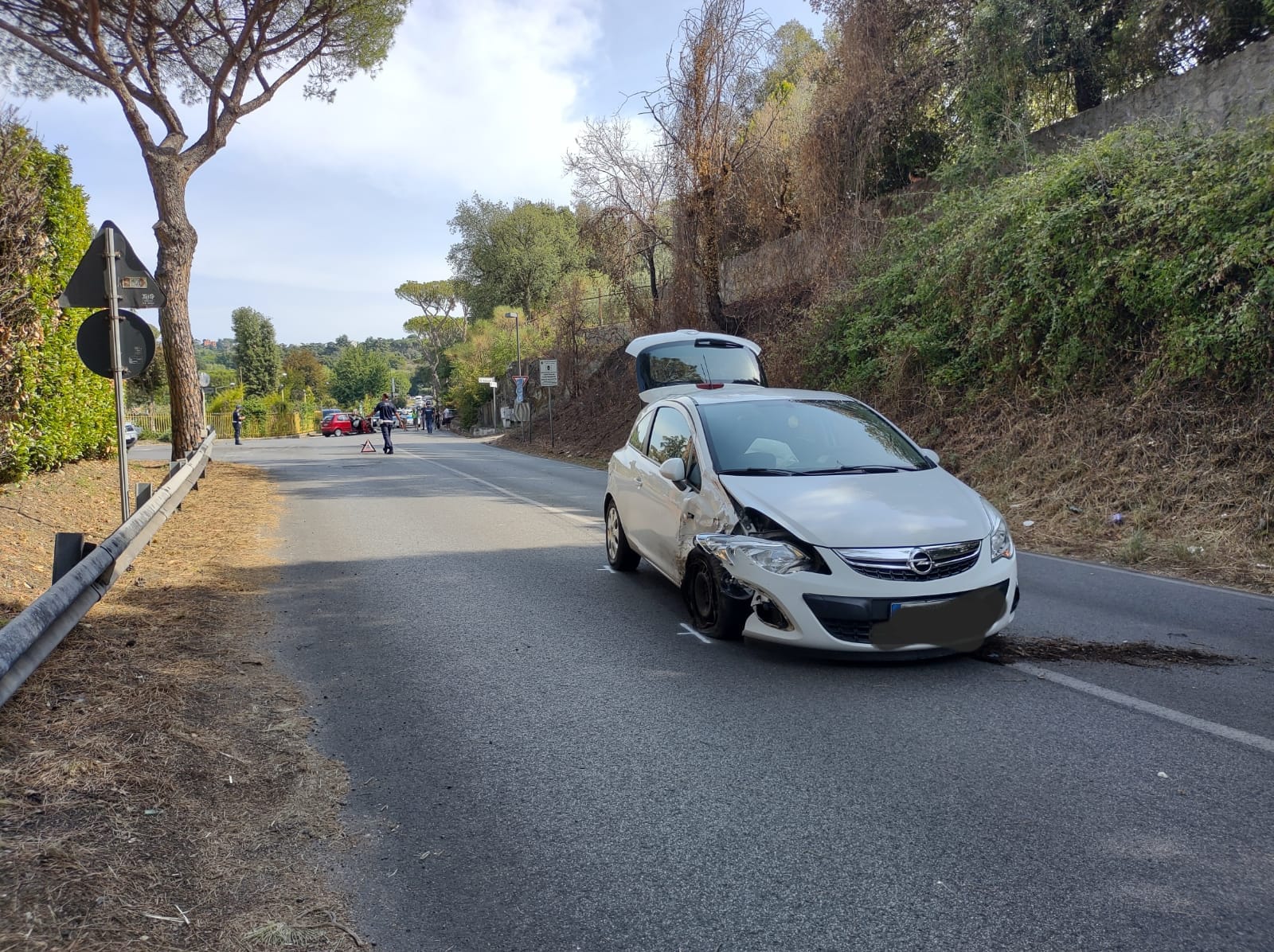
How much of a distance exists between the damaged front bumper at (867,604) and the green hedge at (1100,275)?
292 inches

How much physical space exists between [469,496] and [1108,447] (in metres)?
9.32

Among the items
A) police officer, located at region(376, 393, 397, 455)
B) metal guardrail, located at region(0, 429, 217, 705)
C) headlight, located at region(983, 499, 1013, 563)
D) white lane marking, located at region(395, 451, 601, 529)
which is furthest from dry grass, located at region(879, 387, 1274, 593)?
police officer, located at region(376, 393, 397, 455)

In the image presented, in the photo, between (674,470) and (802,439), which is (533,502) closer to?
(674,470)

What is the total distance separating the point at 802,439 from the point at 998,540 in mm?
1624

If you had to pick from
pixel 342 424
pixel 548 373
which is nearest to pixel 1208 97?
pixel 548 373

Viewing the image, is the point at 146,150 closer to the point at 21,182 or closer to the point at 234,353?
the point at 21,182

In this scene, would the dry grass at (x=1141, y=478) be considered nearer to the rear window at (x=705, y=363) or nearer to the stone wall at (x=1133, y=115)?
the rear window at (x=705, y=363)

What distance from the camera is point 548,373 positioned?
3173cm

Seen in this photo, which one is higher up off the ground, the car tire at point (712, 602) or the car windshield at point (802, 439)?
the car windshield at point (802, 439)

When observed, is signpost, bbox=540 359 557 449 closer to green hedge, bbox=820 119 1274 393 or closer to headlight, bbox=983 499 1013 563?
green hedge, bbox=820 119 1274 393

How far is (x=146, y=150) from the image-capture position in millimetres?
17812

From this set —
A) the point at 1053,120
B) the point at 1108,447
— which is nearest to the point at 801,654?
the point at 1108,447

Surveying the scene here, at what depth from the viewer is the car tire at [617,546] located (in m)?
8.16

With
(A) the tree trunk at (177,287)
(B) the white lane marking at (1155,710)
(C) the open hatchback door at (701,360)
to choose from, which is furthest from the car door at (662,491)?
(A) the tree trunk at (177,287)
